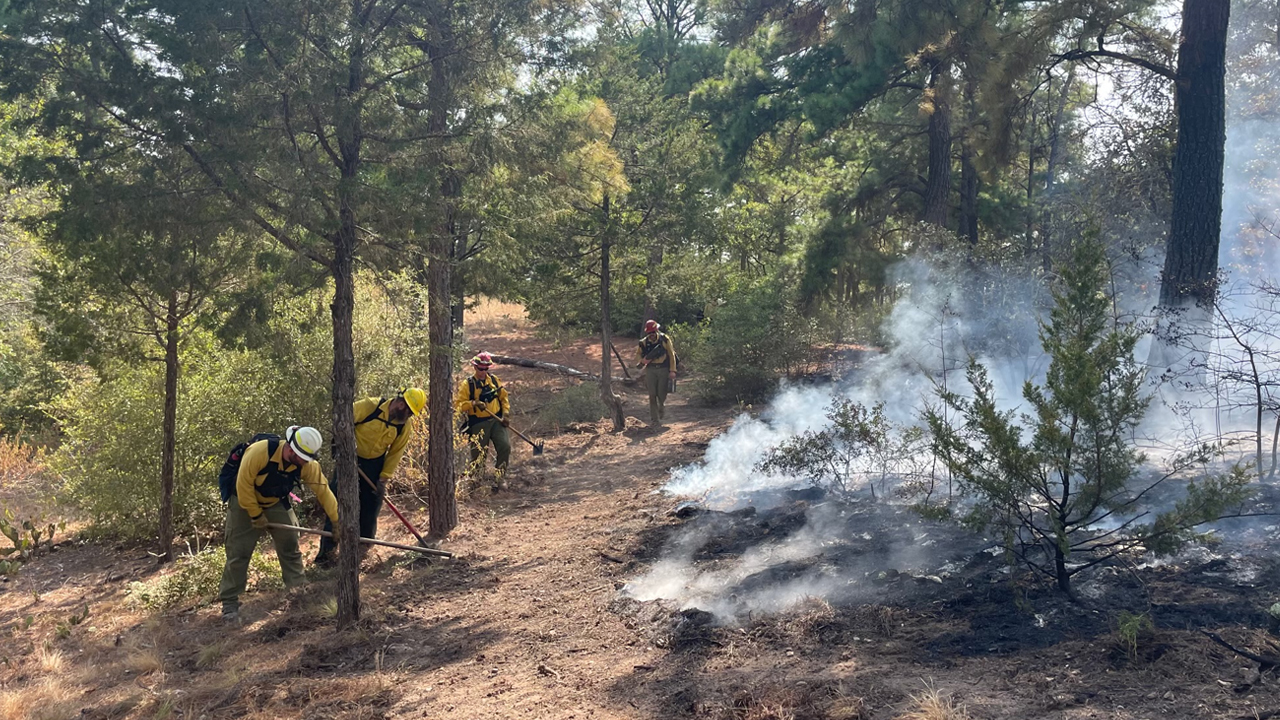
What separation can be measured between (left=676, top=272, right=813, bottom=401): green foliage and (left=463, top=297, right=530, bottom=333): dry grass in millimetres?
13068

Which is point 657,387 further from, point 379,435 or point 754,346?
point 379,435

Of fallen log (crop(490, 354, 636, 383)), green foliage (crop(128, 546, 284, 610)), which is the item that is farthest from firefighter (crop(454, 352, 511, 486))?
fallen log (crop(490, 354, 636, 383))

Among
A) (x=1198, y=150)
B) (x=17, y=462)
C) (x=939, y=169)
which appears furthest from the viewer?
(x=939, y=169)

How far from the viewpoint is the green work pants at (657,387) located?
14.1m

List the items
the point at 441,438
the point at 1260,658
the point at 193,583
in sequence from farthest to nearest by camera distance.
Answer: the point at 441,438 < the point at 193,583 < the point at 1260,658

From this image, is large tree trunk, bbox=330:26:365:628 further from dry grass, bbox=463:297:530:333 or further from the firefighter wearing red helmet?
dry grass, bbox=463:297:530:333

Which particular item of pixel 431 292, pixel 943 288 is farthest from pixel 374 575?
pixel 943 288

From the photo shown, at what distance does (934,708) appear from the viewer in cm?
374

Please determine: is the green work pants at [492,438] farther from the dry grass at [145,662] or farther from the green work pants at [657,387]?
the dry grass at [145,662]

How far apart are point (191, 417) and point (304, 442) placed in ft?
10.2

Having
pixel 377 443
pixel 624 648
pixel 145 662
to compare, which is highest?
pixel 377 443

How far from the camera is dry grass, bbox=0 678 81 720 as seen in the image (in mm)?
5234

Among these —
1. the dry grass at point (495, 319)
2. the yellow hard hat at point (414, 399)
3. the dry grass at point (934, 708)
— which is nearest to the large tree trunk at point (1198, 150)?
the dry grass at point (934, 708)

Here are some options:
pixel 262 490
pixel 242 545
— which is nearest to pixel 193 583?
pixel 242 545
